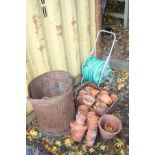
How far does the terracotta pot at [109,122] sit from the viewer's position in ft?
11.9

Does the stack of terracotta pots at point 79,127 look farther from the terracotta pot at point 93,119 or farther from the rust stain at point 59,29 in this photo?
the rust stain at point 59,29

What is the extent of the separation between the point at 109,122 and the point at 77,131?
54 centimetres

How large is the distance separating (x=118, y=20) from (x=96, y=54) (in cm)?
262

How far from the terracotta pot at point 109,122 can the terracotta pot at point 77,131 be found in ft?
0.92

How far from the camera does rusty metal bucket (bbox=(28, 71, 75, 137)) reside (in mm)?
3547

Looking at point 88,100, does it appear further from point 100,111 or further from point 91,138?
point 91,138

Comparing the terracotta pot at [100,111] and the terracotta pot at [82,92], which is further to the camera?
the terracotta pot at [82,92]

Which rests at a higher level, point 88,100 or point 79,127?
point 88,100

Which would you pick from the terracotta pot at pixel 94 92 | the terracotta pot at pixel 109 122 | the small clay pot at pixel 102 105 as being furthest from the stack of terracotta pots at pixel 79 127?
the terracotta pot at pixel 94 92

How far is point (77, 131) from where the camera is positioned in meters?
3.77

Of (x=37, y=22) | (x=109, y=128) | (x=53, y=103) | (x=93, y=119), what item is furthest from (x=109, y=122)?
(x=37, y=22)

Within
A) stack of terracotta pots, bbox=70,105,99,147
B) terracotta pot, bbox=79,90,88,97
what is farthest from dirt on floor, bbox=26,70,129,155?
terracotta pot, bbox=79,90,88,97
